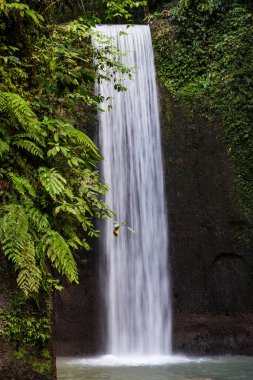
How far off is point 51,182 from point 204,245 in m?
7.92

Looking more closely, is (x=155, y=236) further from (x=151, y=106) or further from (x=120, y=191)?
(x=151, y=106)

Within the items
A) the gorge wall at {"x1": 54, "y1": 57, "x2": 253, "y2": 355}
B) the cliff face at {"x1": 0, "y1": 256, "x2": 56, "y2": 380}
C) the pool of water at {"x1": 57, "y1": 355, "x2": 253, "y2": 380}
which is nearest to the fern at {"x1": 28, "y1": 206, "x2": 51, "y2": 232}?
the cliff face at {"x1": 0, "y1": 256, "x2": 56, "y2": 380}

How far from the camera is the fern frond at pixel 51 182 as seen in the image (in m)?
4.31

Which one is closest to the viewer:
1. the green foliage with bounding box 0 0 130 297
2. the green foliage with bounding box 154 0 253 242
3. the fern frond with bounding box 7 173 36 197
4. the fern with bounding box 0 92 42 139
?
the green foliage with bounding box 0 0 130 297

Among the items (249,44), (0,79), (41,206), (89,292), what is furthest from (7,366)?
(249,44)

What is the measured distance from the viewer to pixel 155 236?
12.0 metres

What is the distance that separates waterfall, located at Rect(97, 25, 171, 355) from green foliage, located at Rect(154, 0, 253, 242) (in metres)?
0.81

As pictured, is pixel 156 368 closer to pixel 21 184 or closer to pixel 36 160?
pixel 36 160

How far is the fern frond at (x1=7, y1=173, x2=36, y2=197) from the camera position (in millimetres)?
4177

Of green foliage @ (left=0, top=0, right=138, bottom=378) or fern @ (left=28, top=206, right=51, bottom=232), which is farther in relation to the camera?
fern @ (left=28, top=206, right=51, bottom=232)

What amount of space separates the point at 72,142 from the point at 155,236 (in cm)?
684

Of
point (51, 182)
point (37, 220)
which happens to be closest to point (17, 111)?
point (51, 182)

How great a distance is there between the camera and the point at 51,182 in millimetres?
4371

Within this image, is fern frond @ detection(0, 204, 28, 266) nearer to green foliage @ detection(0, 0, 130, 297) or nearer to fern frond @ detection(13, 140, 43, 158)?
green foliage @ detection(0, 0, 130, 297)
